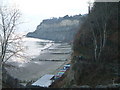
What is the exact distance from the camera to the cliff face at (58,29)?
132 meters

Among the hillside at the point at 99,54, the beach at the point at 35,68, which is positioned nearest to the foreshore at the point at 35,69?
the beach at the point at 35,68

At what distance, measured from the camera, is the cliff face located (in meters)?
132

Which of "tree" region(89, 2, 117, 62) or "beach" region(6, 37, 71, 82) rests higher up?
"tree" region(89, 2, 117, 62)

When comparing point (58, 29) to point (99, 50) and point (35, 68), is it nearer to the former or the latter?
point (35, 68)

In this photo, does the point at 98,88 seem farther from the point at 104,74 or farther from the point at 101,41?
the point at 101,41

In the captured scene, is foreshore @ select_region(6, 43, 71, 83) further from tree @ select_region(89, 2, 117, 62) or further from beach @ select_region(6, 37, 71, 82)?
tree @ select_region(89, 2, 117, 62)

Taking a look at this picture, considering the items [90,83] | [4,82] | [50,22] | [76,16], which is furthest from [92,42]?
[50,22]

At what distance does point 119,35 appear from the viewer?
15.0 meters

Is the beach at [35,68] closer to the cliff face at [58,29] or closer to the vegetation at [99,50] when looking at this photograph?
the vegetation at [99,50]

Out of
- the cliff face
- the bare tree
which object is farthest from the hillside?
the cliff face

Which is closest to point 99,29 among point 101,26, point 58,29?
point 101,26

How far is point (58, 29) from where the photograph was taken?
470 ft

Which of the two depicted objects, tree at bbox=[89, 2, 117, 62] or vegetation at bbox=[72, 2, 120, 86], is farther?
tree at bbox=[89, 2, 117, 62]

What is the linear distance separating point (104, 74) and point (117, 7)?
6.63 meters
